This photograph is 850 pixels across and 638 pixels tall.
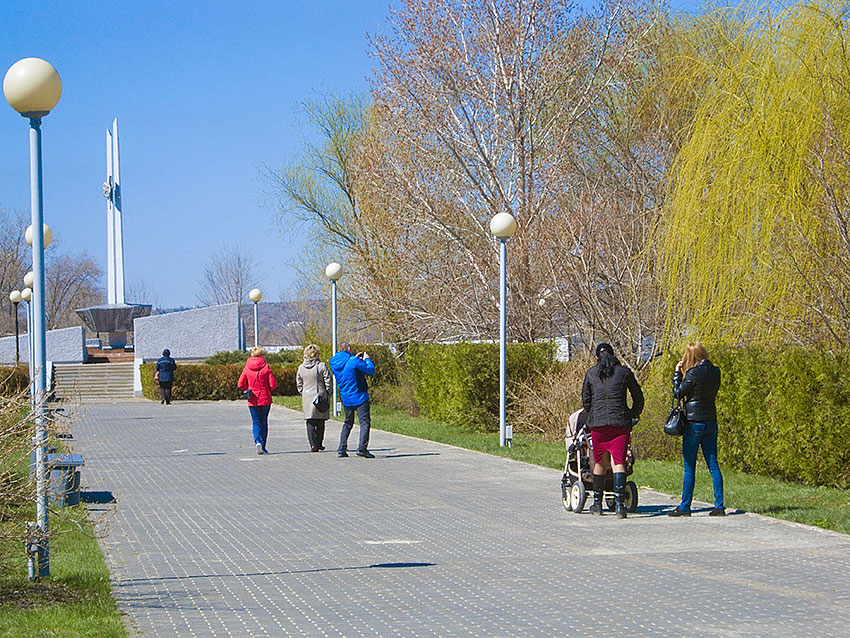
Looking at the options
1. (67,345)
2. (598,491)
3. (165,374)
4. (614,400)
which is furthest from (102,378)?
(614,400)

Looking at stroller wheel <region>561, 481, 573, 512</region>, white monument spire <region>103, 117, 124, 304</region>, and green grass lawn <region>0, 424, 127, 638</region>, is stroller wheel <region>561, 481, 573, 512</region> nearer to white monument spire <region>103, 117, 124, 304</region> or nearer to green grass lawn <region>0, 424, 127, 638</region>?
green grass lawn <region>0, 424, 127, 638</region>

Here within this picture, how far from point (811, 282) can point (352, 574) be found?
710 cm

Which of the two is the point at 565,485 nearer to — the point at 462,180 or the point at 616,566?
the point at 616,566

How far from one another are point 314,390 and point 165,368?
62.9 feet

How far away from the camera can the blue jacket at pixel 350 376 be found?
55.3ft

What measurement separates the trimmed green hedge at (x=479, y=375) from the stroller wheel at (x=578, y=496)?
9.79m

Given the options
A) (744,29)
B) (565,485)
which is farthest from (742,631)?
(744,29)

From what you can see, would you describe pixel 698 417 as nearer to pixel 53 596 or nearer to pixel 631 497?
pixel 631 497

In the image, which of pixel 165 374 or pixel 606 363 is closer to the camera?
pixel 606 363

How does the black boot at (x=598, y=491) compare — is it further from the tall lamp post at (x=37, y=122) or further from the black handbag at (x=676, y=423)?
the tall lamp post at (x=37, y=122)

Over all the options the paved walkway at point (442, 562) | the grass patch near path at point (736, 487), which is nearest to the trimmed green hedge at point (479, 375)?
the grass patch near path at point (736, 487)

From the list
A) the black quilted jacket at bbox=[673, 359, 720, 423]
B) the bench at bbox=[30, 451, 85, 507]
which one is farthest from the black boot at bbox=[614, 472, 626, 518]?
the bench at bbox=[30, 451, 85, 507]

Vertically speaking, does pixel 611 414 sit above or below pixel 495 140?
below

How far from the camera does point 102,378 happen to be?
154 feet
